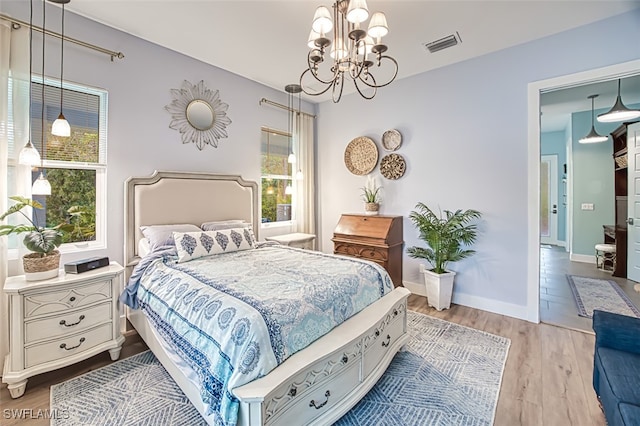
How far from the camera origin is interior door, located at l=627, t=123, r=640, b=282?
162 inches

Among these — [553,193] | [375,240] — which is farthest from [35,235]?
[553,193]

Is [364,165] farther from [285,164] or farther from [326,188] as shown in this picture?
[285,164]

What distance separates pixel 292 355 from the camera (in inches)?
60.0

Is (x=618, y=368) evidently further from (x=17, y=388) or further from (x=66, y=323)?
(x=17, y=388)

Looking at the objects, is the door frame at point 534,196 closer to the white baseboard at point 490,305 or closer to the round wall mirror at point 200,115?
the white baseboard at point 490,305

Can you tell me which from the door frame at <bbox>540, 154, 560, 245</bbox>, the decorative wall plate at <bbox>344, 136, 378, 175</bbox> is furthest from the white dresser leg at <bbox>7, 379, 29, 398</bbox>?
the door frame at <bbox>540, 154, 560, 245</bbox>

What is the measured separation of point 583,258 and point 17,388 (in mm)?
8070

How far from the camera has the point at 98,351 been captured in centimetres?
225

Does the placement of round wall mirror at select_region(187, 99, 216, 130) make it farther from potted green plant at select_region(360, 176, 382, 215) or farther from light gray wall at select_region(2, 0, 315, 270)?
potted green plant at select_region(360, 176, 382, 215)

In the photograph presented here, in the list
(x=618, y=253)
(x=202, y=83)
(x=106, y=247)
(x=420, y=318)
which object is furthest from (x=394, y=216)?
(x=618, y=253)

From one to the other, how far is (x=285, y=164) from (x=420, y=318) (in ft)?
9.80

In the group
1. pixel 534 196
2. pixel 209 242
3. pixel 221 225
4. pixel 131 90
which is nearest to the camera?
pixel 209 242

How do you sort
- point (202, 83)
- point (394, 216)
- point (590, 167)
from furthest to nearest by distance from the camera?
point (590, 167)
point (394, 216)
point (202, 83)

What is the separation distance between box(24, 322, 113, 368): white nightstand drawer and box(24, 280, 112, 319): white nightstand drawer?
0.22m
